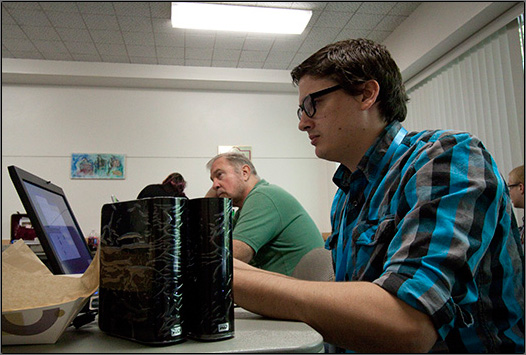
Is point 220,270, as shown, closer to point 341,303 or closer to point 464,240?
point 341,303

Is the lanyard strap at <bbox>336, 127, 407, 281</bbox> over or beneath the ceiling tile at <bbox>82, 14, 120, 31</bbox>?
beneath

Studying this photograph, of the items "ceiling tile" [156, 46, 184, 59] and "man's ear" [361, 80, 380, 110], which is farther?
"ceiling tile" [156, 46, 184, 59]

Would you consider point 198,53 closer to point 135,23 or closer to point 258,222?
point 135,23

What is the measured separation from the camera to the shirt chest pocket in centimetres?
84

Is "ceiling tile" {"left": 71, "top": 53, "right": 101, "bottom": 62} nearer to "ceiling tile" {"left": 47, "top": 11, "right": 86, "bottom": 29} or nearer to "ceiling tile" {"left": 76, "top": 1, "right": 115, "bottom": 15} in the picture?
"ceiling tile" {"left": 47, "top": 11, "right": 86, "bottom": 29}

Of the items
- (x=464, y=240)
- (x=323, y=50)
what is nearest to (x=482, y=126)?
(x=323, y=50)

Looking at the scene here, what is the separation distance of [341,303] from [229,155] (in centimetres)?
169

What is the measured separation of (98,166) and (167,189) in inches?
73.1

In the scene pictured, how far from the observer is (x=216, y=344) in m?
0.51

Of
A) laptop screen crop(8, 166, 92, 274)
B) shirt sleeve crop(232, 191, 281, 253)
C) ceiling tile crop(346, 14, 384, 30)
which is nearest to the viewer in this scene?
laptop screen crop(8, 166, 92, 274)

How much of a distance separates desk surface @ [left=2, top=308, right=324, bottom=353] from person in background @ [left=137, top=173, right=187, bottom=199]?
223cm

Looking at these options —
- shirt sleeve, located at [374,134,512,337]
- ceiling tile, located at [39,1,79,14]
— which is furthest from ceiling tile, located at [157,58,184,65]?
shirt sleeve, located at [374,134,512,337]

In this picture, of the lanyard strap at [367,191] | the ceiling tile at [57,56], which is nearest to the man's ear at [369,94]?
the lanyard strap at [367,191]

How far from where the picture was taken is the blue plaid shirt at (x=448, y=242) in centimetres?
65
